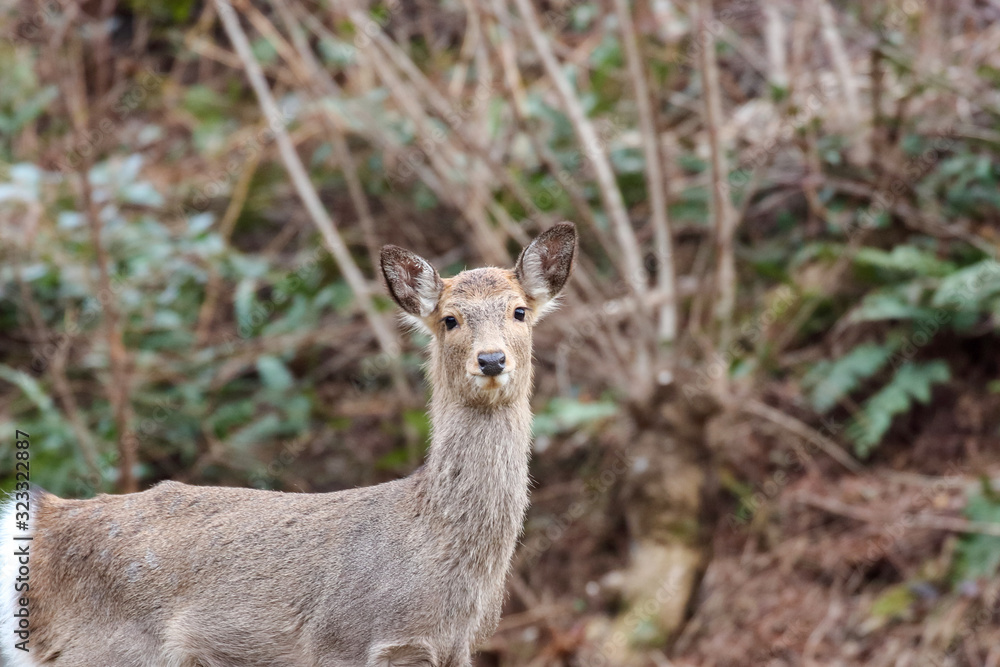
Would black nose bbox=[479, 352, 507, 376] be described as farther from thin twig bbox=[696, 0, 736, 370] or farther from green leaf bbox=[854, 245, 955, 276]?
green leaf bbox=[854, 245, 955, 276]

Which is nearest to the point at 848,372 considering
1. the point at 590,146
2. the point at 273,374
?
the point at 590,146

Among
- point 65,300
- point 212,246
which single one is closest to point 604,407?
point 212,246

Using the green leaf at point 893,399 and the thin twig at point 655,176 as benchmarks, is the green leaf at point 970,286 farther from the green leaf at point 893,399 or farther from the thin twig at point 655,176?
the thin twig at point 655,176

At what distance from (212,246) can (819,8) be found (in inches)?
257

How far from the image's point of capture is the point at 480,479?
197 inches

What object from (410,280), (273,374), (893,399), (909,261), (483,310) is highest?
(410,280)

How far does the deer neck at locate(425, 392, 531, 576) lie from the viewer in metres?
4.92

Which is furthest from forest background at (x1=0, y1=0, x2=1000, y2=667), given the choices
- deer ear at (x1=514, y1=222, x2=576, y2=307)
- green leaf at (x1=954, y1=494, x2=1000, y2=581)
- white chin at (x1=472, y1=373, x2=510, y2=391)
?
white chin at (x1=472, y1=373, x2=510, y2=391)

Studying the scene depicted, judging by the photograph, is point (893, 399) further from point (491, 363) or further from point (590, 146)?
point (491, 363)

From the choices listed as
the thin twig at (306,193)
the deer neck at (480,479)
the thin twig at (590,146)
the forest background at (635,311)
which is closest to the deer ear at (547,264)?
the deer neck at (480,479)

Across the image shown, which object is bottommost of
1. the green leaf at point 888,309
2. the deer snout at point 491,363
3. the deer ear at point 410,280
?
the green leaf at point 888,309

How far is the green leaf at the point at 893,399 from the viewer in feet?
31.0

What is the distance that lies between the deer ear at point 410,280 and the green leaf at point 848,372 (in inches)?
223

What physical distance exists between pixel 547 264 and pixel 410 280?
69cm
